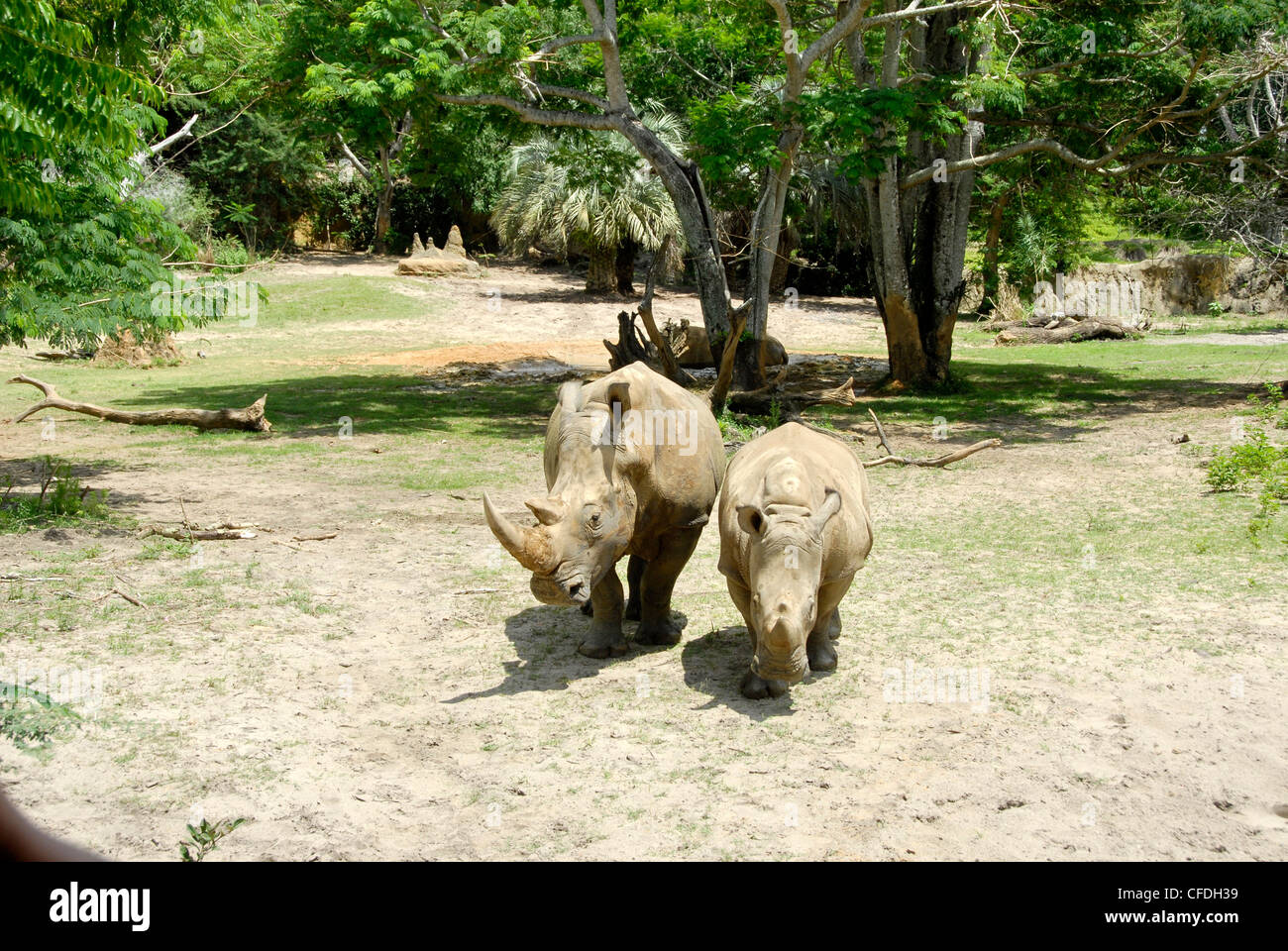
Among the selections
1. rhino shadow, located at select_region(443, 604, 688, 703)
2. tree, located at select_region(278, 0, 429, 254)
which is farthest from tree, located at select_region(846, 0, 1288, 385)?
rhino shadow, located at select_region(443, 604, 688, 703)

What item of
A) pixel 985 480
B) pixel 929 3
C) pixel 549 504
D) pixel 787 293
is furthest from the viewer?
Result: pixel 787 293

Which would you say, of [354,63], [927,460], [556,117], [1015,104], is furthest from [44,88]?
[1015,104]

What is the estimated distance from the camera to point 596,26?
57.4ft

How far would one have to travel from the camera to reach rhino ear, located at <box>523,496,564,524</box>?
257 inches

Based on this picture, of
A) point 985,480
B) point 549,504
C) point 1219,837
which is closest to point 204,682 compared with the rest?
point 549,504

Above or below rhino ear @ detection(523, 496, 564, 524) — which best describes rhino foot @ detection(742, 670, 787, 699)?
below

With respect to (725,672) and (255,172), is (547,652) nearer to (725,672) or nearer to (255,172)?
(725,672)

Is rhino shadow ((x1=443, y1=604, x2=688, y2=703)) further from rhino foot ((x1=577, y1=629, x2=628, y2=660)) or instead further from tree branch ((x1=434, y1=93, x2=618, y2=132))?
tree branch ((x1=434, y1=93, x2=618, y2=132))

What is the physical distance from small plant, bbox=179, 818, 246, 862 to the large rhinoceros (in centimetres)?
192

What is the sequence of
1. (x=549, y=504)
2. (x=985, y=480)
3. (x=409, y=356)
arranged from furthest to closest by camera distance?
(x=409, y=356) → (x=985, y=480) → (x=549, y=504)

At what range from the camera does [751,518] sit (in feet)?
21.0

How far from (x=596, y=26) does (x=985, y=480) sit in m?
9.23

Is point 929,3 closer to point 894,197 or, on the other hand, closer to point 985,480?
point 894,197

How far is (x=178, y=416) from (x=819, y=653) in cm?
1190
